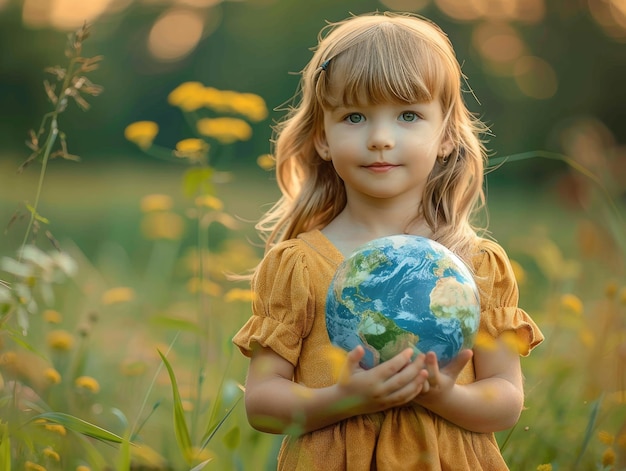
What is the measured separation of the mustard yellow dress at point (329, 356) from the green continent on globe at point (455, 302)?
0.33 meters

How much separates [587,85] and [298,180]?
828 cm

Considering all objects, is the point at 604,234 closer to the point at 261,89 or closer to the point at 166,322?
the point at 166,322

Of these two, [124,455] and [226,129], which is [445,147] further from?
[124,455]

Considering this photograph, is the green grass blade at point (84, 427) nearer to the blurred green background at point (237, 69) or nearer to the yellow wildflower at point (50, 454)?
the yellow wildflower at point (50, 454)

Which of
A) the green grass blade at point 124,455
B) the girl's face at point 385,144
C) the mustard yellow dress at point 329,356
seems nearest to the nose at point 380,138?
the girl's face at point 385,144

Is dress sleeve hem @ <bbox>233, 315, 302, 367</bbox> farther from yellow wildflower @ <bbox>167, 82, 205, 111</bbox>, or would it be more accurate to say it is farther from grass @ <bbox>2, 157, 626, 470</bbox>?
yellow wildflower @ <bbox>167, 82, 205, 111</bbox>

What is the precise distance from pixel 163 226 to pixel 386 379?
9.14ft

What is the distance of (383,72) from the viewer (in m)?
2.88

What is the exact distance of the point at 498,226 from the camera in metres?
8.59

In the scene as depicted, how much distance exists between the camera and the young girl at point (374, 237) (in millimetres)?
2787

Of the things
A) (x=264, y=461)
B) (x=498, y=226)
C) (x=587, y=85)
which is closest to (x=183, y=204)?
(x=498, y=226)

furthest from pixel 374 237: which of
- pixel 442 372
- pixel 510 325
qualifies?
pixel 442 372

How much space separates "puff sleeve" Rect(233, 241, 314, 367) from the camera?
115 inches

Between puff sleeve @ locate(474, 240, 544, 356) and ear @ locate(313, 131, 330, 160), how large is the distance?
0.59 metres
